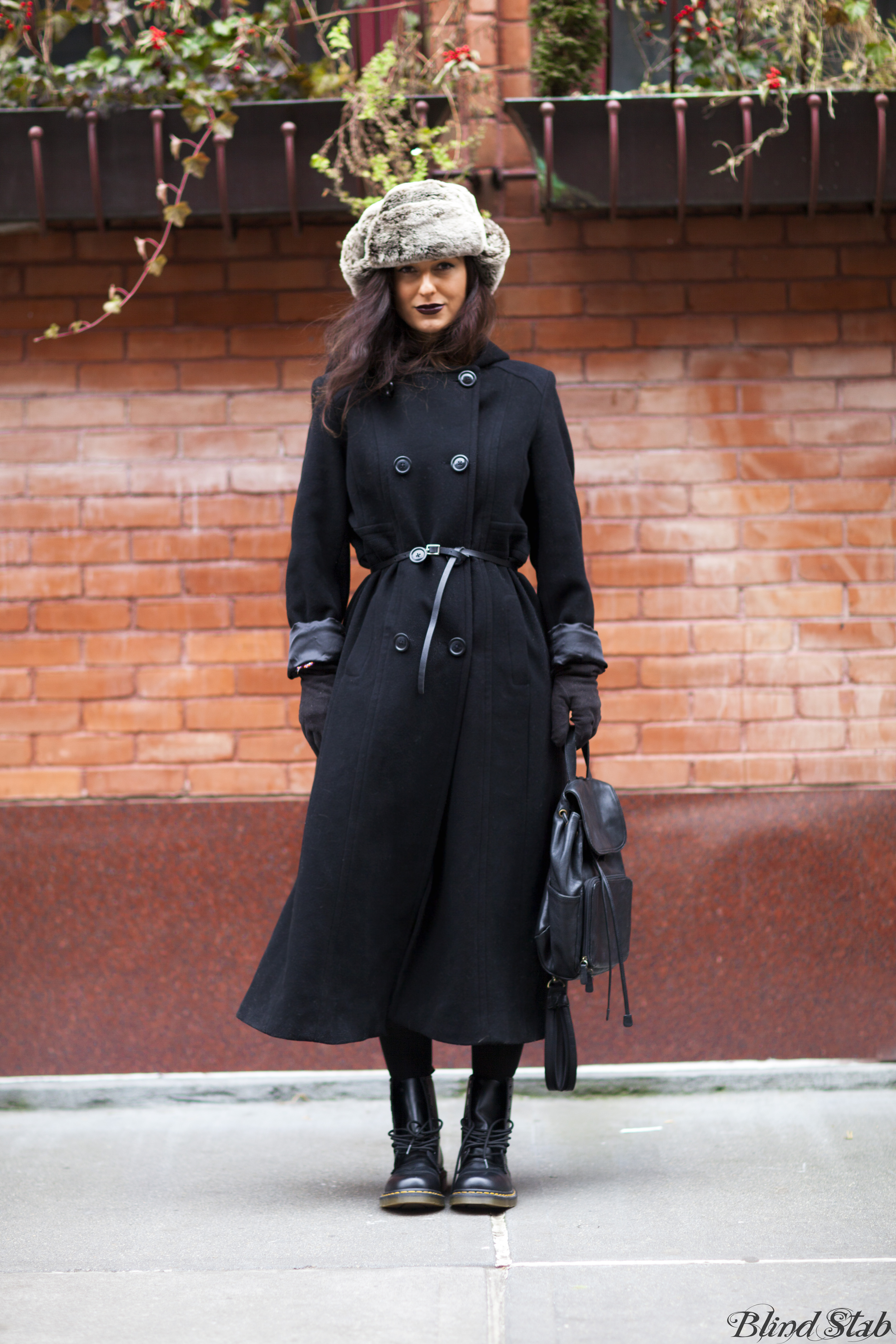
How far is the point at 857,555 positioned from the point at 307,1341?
8.36ft

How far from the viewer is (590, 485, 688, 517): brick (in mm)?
3754

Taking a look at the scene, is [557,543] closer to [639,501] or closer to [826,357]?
[639,501]

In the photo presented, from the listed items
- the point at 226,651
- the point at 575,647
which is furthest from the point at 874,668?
the point at 226,651

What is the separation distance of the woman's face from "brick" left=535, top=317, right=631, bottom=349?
36.8 inches

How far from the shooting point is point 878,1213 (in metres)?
2.74

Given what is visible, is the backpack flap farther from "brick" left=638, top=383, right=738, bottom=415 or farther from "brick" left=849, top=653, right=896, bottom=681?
"brick" left=638, top=383, right=738, bottom=415

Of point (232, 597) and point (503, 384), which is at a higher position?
point (503, 384)

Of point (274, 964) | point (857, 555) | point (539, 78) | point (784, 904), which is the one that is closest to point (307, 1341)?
point (274, 964)

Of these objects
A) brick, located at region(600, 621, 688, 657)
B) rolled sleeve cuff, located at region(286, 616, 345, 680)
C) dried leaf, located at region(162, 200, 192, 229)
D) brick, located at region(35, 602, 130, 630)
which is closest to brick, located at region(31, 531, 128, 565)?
brick, located at region(35, 602, 130, 630)

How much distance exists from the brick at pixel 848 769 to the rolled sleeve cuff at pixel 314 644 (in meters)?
1.55

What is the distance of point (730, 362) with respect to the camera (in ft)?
12.3

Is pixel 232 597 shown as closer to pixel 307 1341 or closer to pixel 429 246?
pixel 429 246

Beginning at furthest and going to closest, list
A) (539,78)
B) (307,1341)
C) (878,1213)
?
(539,78), (878,1213), (307,1341)

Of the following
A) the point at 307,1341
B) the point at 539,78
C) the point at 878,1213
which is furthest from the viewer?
the point at 539,78
